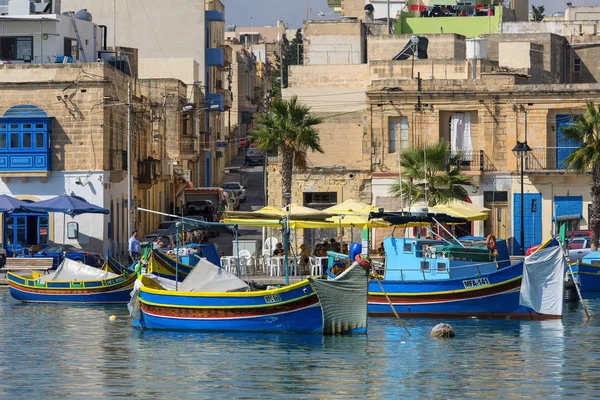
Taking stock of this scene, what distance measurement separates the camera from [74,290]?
43.3 m

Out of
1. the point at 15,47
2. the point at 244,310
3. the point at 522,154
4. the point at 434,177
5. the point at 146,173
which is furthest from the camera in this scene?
the point at 146,173

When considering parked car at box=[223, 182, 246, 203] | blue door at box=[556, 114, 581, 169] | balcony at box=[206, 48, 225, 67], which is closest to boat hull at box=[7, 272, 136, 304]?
blue door at box=[556, 114, 581, 169]

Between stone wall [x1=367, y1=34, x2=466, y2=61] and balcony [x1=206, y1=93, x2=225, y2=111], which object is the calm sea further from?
balcony [x1=206, y1=93, x2=225, y2=111]

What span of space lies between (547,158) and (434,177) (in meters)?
6.92

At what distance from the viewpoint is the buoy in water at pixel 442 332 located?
3462 cm

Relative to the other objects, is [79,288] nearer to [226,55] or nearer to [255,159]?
[226,55]

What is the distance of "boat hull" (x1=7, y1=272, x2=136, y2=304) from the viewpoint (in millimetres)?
43188

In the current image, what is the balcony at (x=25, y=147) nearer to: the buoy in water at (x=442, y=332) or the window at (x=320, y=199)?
the window at (x=320, y=199)

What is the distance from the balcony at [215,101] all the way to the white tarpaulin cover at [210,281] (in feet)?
Result: 178

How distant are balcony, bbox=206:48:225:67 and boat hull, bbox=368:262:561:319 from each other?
2091 inches

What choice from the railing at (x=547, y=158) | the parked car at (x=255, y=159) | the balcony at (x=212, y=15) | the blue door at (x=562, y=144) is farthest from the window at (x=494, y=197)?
the parked car at (x=255, y=159)

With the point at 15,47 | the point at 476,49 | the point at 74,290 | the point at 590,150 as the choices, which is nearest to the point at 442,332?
the point at 74,290

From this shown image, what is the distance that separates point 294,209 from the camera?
48375 mm

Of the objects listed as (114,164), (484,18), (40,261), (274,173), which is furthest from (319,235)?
(484,18)
